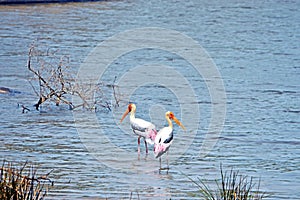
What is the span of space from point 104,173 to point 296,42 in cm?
1534

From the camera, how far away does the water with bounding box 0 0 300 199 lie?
412 inches

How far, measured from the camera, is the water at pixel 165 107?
1045 cm

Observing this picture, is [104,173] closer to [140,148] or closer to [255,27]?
[140,148]

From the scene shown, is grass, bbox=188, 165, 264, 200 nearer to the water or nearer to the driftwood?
the water

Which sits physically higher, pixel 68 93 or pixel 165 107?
pixel 165 107

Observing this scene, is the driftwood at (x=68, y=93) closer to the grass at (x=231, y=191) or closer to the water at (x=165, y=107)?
the water at (x=165, y=107)

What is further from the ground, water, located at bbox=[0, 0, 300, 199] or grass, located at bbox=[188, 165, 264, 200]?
water, located at bbox=[0, 0, 300, 199]

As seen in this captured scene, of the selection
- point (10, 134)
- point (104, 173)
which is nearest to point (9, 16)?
point (10, 134)

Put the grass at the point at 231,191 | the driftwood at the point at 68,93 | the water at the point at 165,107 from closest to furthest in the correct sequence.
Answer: the grass at the point at 231,191
the water at the point at 165,107
the driftwood at the point at 68,93

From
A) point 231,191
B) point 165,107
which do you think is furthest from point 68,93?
point 231,191

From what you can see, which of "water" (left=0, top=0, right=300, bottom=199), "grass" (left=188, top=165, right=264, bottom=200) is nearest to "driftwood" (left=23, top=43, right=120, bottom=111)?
"water" (left=0, top=0, right=300, bottom=199)

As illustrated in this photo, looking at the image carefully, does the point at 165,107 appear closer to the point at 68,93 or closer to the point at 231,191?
the point at 68,93

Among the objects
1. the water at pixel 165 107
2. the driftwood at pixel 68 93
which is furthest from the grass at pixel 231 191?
the driftwood at pixel 68 93

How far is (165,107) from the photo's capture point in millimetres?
15898
